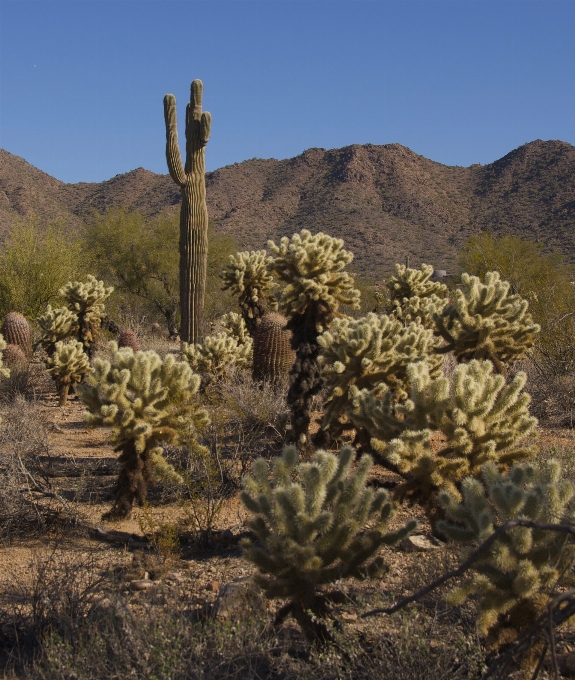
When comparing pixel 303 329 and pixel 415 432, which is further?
pixel 303 329

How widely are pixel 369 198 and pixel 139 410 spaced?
4240 cm

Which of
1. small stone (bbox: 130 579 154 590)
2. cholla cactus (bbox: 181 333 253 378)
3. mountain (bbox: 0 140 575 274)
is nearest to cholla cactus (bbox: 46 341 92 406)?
cholla cactus (bbox: 181 333 253 378)

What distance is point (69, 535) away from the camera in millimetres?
5797

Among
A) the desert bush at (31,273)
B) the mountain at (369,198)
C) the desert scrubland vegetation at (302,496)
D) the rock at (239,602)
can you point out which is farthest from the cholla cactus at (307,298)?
the mountain at (369,198)

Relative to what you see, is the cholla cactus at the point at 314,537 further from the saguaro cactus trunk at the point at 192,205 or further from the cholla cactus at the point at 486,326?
the saguaro cactus trunk at the point at 192,205

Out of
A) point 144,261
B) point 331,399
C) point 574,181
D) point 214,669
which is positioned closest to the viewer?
point 214,669

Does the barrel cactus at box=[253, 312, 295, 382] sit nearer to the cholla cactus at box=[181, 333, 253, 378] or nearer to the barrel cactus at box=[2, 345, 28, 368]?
the cholla cactus at box=[181, 333, 253, 378]

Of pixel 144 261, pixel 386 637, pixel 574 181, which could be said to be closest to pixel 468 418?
pixel 386 637

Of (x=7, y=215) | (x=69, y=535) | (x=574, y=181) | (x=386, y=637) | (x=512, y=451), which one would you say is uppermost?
(x=574, y=181)

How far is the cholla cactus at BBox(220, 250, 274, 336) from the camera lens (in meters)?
12.1

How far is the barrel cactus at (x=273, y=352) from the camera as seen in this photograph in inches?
412

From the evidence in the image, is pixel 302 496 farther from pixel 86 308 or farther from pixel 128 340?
pixel 128 340

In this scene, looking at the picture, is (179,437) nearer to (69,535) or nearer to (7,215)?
(69,535)

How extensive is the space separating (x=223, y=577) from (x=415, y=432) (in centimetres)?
173
